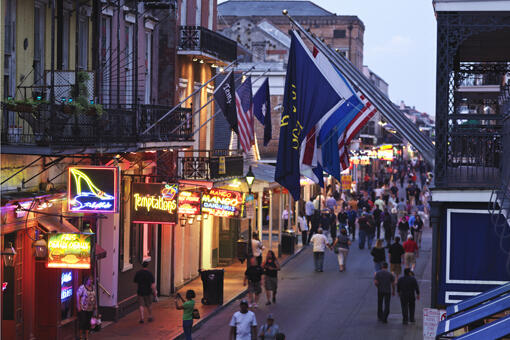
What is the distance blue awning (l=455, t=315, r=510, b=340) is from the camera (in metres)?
11.1

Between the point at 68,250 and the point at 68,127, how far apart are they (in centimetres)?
238

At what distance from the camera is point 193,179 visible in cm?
3103

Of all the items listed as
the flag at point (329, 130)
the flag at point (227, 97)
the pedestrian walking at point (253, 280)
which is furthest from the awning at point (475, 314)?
the flag at point (227, 97)

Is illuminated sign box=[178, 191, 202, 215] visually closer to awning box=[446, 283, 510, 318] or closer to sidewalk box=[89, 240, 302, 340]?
sidewalk box=[89, 240, 302, 340]

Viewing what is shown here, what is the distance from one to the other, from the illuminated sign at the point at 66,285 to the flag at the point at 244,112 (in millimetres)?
9346

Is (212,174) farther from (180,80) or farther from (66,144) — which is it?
(66,144)

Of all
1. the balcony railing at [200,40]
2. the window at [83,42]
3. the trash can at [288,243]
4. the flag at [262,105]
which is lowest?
the trash can at [288,243]

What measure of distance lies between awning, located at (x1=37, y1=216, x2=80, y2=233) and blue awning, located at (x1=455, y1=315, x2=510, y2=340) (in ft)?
34.7

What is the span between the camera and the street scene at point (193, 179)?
55.5ft

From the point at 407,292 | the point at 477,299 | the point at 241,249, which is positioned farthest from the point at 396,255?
the point at 477,299

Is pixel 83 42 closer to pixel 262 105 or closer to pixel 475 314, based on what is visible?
pixel 262 105

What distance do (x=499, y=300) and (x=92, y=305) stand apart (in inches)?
416

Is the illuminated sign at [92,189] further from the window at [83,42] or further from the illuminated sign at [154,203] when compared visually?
the illuminated sign at [154,203]

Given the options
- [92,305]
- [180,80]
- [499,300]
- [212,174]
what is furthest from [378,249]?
[499,300]
